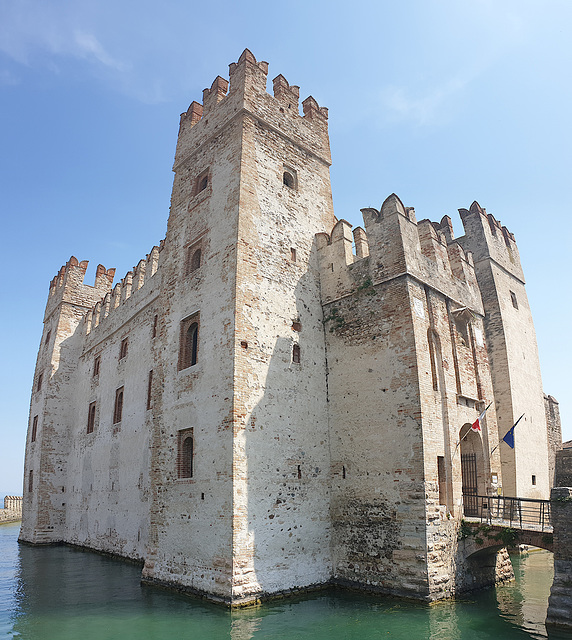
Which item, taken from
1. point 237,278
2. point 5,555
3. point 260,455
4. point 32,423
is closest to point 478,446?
point 260,455

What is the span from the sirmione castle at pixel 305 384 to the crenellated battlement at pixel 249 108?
68 millimetres

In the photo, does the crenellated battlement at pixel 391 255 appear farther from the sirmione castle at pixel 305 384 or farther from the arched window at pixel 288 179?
the arched window at pixel 288 179

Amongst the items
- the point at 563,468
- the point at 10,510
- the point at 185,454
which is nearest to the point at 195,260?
the point at 185,454

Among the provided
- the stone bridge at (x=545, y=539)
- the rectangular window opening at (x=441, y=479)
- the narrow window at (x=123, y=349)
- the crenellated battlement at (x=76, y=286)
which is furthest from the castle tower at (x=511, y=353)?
the crenellated battlement at (x=76, y=286)

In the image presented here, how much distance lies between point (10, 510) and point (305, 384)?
34289 mm

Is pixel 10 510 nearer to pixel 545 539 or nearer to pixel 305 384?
pixel 305 384

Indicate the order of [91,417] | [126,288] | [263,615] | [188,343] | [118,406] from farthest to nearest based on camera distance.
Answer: [91,417]
[126,288]
[118,406]
[188,343]
[263,615]

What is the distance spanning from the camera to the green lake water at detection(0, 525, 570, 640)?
8758 mm

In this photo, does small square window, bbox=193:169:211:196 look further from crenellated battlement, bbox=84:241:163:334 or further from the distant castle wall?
the distant castle wall

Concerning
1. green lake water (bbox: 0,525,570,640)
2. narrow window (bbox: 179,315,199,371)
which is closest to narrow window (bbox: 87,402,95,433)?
green lake water (bbox: 0,525,570,640)

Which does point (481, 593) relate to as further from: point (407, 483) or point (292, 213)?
point (292, 213)

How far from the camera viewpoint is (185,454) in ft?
41.4

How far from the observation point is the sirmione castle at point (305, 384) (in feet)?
36.3

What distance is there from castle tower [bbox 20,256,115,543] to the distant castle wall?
1482cm
